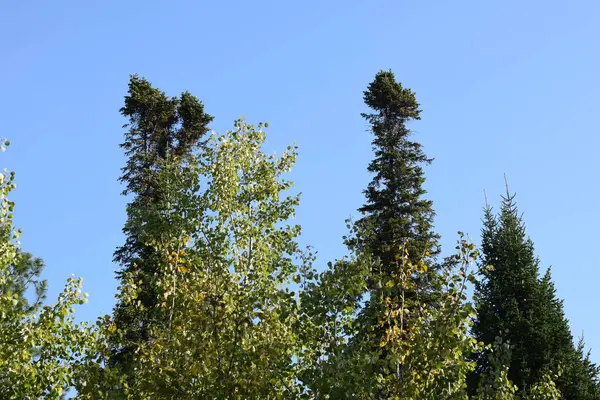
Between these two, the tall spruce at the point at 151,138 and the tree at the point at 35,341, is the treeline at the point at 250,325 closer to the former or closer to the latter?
the tree at the point at 35,341

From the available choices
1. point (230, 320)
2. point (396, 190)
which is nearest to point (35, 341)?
point (230, 320)

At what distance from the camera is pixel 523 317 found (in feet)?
91.0

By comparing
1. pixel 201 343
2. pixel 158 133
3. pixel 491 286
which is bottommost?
pixel 201 343

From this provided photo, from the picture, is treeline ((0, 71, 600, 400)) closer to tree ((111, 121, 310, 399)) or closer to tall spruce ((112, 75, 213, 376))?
tree ((111, 121, 310, 399))

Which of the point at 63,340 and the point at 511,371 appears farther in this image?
the point at 511,371

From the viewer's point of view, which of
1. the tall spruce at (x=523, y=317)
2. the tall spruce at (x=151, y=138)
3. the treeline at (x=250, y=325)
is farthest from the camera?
the tall spruce at (x=151, y=138)

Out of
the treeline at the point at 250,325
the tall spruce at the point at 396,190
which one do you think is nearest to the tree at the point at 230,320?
the treeline at the point at 250,325

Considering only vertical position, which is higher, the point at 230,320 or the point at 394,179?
the point at 394,179

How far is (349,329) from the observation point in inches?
420

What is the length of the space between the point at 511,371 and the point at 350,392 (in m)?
20.0

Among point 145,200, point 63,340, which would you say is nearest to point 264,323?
point 63,340

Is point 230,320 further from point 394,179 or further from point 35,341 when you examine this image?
point 394,179

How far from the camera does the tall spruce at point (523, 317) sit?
25.7m

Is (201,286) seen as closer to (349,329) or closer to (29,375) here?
(349,329)
